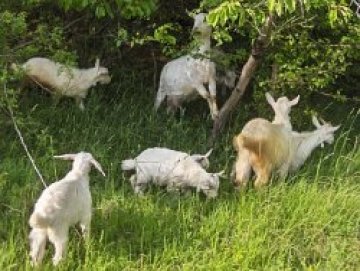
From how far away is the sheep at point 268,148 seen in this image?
19.5 feet

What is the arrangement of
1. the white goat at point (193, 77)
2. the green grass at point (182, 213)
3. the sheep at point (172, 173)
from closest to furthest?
the green grass at point (182, 213) → the sheep at point (172, 173) → the white goat at point (193, 77)

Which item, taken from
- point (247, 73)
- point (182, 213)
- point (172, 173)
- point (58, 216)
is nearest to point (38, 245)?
point (58, 216)

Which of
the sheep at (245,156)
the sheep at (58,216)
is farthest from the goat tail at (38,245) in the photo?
the sheep at (245,156)

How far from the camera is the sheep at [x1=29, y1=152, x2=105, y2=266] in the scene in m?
4.79

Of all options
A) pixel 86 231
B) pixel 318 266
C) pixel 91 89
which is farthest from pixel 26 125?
pixel 318 266

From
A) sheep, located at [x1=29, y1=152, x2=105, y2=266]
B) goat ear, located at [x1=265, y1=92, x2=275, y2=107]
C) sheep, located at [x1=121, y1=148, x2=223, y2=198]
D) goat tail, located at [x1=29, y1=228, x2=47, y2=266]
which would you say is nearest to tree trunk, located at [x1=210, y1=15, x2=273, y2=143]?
goat ear, located at [x1=265, y1=92, x2=275, y2=107]

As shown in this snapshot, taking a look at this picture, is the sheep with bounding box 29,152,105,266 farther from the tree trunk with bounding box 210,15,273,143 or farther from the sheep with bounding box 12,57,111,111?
the tree trunk with bounding box 210,15,273,143

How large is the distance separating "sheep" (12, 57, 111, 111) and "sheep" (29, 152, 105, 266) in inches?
66.5

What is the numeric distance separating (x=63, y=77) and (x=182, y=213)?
199 centimetres

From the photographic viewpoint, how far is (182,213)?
5.48 m

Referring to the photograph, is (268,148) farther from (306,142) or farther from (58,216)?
(58,216)

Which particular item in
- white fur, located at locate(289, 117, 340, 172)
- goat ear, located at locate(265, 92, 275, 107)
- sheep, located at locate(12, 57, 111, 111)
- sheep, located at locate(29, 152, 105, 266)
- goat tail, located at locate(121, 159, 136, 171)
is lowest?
sheep, located at locate(29, 152, 105, 266)

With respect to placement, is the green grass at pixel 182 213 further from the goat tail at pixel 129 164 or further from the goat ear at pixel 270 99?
the goat ear at pixel 270 99

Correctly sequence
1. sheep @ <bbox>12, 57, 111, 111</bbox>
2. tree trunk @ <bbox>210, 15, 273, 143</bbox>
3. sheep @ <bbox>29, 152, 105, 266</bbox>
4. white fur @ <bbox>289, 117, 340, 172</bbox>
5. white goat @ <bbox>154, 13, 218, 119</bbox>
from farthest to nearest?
1. white goat @ <bbox>154, 13, 218, 119</bbox>
2. sheep @ <bbox>12, 57, 111, 111</bbox>
3. tree trunk @ <bbox>210, 15, 273, 143</bbox>
4. white fur @ <bbox>289, 117, 340, 172</bbox>
5. sheep @ <bbox>29, 152, 105, 266</bbox>
